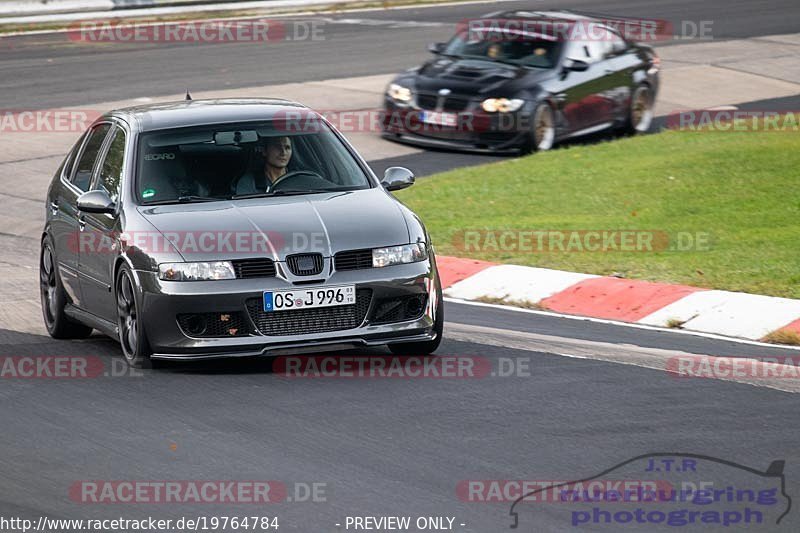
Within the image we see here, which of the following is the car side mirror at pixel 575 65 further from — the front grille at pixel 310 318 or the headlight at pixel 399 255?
the front grille at pixel 310 318

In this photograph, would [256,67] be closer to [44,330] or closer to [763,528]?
[44,330]

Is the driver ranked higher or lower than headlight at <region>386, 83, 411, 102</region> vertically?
higher

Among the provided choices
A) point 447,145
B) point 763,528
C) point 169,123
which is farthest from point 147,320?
point 447,145

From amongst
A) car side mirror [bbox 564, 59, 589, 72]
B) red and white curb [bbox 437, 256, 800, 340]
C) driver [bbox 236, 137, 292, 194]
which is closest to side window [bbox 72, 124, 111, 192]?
driver [bbox 236, 137, 292, 194]

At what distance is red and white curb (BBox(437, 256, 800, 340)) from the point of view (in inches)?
425

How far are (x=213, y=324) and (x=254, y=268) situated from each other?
39cm

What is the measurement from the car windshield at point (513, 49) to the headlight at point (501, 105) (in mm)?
942

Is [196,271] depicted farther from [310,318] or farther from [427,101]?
[427,101]

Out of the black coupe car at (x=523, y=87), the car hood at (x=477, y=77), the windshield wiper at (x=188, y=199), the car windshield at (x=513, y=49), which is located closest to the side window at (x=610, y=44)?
the black coupe car at (x=523, y=87)

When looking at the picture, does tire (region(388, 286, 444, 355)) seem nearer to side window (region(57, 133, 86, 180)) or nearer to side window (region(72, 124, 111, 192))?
side window (region(72, 124, 111, 192))

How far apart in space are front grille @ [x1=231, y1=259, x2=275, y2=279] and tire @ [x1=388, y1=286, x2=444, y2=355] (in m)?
1.01

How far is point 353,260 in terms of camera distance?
8883mm

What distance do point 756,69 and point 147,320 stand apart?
19.9 m

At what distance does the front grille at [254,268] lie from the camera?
344 inches
